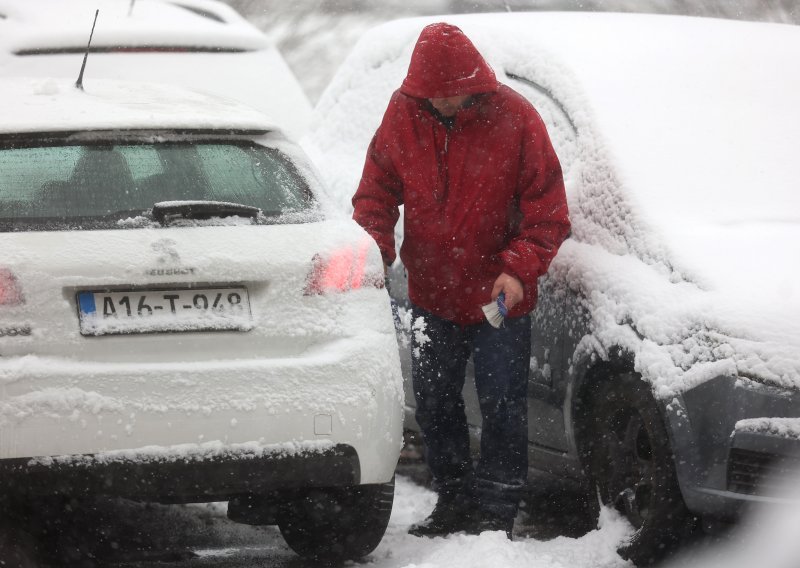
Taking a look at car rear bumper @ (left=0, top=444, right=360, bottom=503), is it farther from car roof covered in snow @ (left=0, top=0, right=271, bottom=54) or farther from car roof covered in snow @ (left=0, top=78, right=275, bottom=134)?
car roof covered in snow @ (left=0, top=0, right=271, bottom=54)

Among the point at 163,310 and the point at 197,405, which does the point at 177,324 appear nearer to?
the point at 163,310

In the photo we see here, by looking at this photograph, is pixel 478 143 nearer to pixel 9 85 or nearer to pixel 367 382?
pixel 367 382

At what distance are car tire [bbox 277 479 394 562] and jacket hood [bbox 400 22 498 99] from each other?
1.37m

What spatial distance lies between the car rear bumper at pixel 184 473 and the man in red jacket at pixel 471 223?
1001 millimetres

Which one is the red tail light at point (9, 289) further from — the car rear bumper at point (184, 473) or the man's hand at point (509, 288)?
the man's hand at point (509, 288)

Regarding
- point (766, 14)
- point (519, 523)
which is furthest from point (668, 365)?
point (766, 14)

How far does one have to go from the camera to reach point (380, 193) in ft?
16.3

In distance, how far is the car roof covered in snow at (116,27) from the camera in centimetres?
819

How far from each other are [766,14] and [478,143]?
12278 millimetres

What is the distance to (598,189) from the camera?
492 centimetres

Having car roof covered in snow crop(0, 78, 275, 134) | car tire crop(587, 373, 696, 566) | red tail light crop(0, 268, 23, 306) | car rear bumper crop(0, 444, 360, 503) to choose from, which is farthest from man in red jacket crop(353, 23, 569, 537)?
red tail light crop(0, 268, 23, 306)

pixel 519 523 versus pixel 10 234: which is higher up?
pixel 10 234

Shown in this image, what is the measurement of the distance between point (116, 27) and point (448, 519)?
4631 millimetres

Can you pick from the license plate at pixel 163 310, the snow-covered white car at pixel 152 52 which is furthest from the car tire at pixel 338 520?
the snow-covered white car at pixel 152 52
